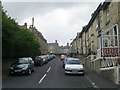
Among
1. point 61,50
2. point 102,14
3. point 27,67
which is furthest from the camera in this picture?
point 61,50

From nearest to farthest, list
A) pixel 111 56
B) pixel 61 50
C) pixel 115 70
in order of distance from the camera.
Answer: pixel 115 70 → pixel 111 56 → pixel 61 50

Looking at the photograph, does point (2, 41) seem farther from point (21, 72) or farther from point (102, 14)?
point (102, 14)

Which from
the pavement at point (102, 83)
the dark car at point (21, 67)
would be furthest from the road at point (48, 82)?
the dark car at point (21, 67)

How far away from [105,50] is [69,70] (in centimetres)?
525

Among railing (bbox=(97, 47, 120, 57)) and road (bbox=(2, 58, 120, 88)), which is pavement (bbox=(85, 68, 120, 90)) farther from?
railing (bbox=(97, 47, 120, 57))

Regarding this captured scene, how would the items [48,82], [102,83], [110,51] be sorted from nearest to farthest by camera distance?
[102,83] < [48,82] < [110,51]

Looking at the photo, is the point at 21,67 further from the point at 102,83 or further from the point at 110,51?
the point at 102,83

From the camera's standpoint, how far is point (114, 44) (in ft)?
72.3

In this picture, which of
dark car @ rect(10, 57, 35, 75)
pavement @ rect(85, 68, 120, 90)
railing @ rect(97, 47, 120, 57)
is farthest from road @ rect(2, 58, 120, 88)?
dark car @ rect(10, 57, 35, 75)

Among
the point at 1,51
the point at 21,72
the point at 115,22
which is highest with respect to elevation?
the point at 115,22

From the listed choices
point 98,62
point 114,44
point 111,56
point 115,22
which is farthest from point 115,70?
point 98,62

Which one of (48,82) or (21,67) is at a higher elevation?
(21,67)

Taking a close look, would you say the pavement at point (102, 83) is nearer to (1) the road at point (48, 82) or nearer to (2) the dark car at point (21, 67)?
(1) the road at point (48, 82)

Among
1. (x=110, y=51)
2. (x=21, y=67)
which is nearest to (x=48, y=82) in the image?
(x=110, y=51)
